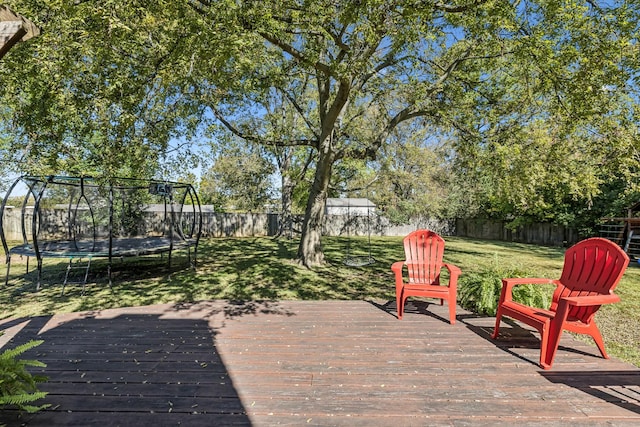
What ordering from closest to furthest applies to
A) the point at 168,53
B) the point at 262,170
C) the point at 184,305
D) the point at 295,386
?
the point at 295,386
the point at 184,305
the point at 168,53
the point at 262,170

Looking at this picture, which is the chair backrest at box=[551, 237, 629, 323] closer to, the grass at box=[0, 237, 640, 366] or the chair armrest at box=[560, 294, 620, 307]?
the chair armrest at box=[560, 294, 620, 307]

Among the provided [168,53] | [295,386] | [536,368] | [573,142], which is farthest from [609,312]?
[168,53]

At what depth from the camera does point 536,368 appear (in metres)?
2.64

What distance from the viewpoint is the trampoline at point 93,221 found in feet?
19.4

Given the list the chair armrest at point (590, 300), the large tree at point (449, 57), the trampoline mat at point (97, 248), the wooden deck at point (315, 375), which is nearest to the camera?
the wooden deck at point (315, 375)

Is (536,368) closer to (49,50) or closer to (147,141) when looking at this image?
(49,50)

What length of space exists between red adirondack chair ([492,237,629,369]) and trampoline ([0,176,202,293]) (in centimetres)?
584

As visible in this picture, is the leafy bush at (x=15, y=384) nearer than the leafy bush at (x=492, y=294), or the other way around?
the leafy bush at (x=15, y=384)

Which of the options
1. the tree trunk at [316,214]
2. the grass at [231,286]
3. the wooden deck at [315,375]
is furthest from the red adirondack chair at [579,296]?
the tree trunk at [316,214]

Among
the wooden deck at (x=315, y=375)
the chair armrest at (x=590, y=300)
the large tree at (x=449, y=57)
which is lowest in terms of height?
the wooden deck at (x=315, y=375)

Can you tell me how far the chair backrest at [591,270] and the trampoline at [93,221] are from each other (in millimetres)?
6181

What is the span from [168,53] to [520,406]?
225 inches

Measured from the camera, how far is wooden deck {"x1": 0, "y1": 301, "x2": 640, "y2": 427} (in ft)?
6.62

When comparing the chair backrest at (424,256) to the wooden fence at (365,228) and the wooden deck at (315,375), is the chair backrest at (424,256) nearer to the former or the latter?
the wooden deck at (315,375)
